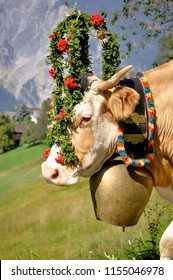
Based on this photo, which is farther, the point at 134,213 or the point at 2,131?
the point at 2,131

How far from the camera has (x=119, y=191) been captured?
14.6ft

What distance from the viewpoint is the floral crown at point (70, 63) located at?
4242 mm

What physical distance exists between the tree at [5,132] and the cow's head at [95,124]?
8390cm

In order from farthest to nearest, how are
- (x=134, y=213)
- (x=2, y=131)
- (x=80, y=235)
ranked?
1. (x=2, y=131)
2. (x=80, y=235)
3. (x=134, y=213)

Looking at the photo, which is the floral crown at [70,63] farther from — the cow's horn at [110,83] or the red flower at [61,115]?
the cow's horn at [110,83]

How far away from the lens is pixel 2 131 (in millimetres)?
87750

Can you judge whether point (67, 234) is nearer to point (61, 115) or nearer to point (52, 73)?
point (52, 73)

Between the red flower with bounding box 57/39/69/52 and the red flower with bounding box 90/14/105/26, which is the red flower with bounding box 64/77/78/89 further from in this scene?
the red flower with bounding box 90/14/105/26

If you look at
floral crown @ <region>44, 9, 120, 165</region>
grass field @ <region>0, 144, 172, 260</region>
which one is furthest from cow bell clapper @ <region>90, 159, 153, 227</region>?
grass field @ <region>0, 144, 172, 260</region>

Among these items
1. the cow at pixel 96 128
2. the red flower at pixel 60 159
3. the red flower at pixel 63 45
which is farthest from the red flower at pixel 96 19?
the red flower at pixel 60 159

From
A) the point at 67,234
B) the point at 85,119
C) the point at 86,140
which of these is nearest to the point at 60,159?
the point at 86,140

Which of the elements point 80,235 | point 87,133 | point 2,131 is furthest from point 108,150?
point 2,131
